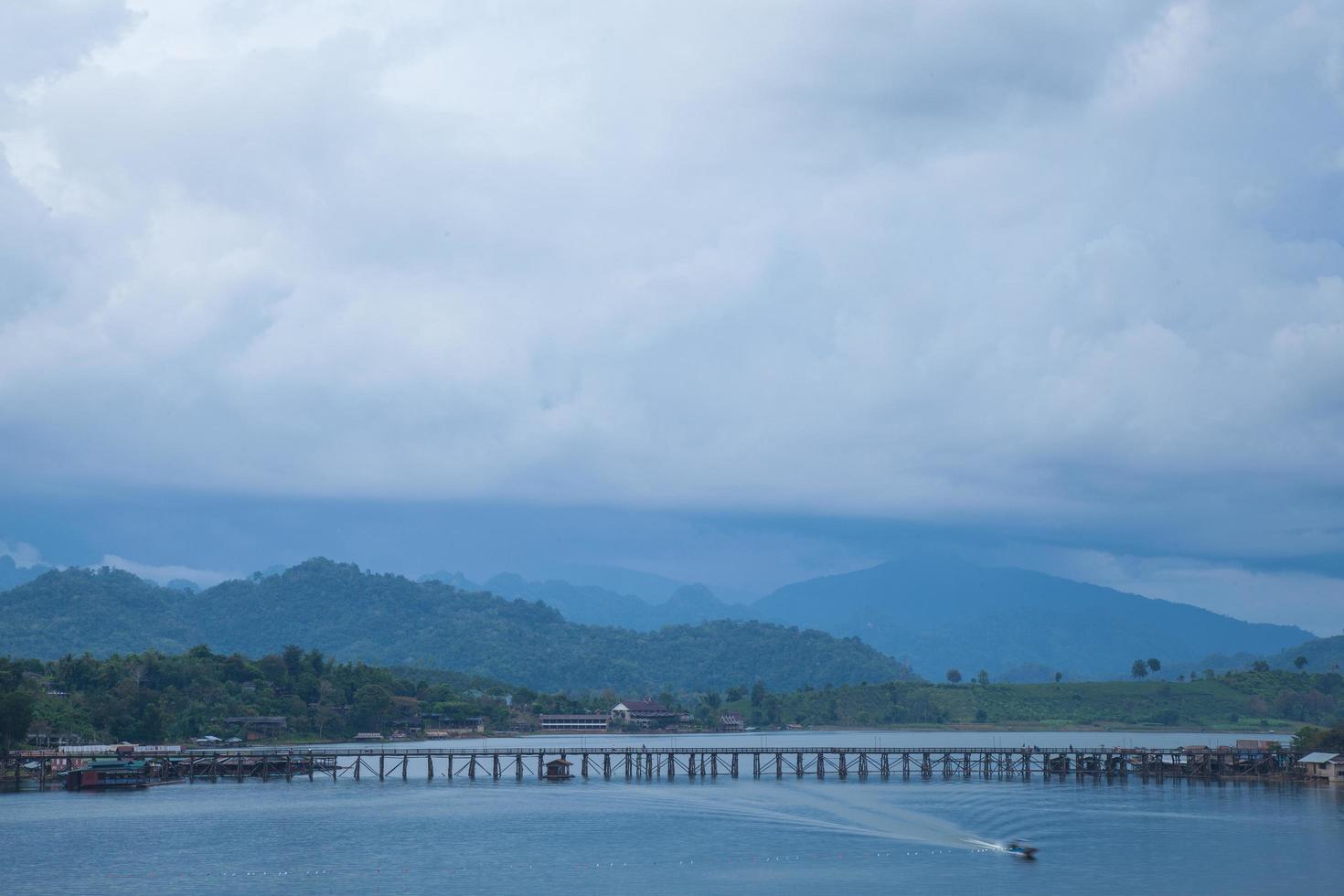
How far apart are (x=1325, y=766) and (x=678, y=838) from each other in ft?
204

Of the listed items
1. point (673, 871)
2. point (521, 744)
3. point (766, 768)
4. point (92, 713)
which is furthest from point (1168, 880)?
point (521, 744)

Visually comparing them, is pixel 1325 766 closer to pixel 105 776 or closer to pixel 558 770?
pixel 558 770

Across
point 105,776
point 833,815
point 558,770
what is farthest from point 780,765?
point 105,776

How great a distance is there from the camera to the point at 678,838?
8162 cm

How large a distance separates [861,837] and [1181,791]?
41.4 metres

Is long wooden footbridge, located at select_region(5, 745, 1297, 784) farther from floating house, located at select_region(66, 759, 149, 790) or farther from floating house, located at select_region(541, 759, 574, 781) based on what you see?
floating house, located at select_region(66, 759, 149, 790)

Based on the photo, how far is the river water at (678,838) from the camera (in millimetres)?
66875

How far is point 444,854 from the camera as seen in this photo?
74.9m

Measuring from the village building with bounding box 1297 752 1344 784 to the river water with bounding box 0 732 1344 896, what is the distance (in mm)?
2478

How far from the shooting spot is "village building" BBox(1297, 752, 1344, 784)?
367ft

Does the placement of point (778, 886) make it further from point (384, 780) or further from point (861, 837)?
point (384, 780)

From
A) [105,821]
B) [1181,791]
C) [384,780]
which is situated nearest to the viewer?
[105,821]

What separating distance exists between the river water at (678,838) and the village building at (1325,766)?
8.13 feet

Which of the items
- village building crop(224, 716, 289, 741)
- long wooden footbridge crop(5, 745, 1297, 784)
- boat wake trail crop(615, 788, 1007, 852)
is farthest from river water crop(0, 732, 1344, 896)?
village building crop(224, 716, 289, 741)
